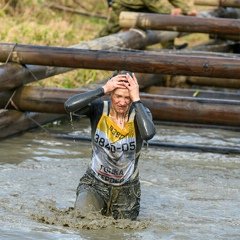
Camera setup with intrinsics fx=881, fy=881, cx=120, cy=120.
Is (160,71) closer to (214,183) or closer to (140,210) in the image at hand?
(214,183)

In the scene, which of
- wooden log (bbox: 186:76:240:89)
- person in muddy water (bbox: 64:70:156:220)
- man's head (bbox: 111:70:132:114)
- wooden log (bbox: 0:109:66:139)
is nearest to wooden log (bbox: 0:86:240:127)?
wooden log (bbox: 0:109:66:139)

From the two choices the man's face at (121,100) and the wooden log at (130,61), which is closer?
the man's face at (121,100)

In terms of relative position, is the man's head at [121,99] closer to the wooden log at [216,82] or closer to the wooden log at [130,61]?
the wooden log at [130,61]

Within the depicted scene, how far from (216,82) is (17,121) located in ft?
12.4

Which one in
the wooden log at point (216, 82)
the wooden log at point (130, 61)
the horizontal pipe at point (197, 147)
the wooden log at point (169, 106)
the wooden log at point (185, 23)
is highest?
the wooden log at point (185, 23)

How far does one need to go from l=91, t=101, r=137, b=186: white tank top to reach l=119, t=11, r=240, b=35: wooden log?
606cm

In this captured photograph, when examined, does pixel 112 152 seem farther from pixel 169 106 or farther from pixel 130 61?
pixel 169 106

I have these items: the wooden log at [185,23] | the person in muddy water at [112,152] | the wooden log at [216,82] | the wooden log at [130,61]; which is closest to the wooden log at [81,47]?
the wooden log at [130,61]

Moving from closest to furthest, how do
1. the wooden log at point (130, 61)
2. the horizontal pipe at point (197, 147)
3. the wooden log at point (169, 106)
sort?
1. the wooden log at point (130, 61)
2. the wooden log at point (169, 106)
3. the horizontal pipe at point (197, 147)

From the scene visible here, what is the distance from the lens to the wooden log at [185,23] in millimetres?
12250

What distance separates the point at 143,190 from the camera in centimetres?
753

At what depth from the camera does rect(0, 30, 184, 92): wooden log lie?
9164 millimetres

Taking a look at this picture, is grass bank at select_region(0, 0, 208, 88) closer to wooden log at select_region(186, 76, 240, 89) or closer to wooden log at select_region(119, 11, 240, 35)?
wooden log at select_region(119, 11, 240, 35)

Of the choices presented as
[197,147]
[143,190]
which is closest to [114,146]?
[143,190]
